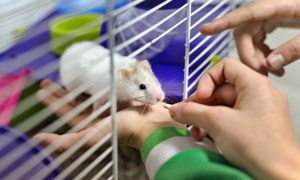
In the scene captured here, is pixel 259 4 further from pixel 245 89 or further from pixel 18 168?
pixel 18 168

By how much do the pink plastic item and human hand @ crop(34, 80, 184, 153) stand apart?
0.08m

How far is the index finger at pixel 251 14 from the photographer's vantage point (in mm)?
794

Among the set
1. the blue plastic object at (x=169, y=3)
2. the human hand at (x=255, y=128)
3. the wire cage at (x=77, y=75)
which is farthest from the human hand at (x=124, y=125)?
the blue plastic object at (x=169, y=3)

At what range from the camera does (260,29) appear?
89 centimetres

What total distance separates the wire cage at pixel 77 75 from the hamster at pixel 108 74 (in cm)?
3

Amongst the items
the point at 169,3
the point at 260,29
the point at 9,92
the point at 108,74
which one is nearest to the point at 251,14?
the point at 260,29

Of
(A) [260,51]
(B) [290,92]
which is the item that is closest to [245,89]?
(A) [260,51]

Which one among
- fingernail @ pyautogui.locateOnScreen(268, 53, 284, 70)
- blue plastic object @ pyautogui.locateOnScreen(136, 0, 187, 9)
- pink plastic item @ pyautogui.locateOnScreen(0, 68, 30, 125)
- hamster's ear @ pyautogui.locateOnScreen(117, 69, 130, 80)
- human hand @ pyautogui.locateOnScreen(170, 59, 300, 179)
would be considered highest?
blue plastic object @ pyautogui.locateOnScreen(136, 0, 187, 9)

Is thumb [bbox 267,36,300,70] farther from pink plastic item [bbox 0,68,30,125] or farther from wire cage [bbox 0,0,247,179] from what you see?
pink plastic item [bbox 0,68,30,125]

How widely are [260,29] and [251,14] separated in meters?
0.09

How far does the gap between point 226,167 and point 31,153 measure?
0.32 m

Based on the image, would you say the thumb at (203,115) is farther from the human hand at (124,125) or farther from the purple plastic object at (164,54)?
the purple plastic object at (164,54)

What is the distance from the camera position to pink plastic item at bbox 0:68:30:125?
859mm

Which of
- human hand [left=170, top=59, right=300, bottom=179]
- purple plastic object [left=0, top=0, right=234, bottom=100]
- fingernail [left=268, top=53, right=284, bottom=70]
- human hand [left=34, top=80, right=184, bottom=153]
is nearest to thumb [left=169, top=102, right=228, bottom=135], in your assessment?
human hand [left=170, top=59, right=300, bottom=179]
